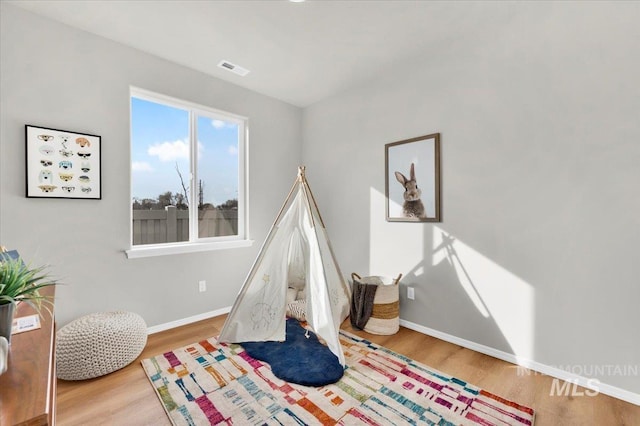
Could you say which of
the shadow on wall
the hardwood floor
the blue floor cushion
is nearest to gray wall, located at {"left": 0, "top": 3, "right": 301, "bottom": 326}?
the hardwood floor

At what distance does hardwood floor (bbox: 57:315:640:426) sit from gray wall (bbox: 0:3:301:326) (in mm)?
625

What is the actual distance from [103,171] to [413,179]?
2839 millimetres

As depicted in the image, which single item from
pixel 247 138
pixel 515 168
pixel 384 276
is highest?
pixel 247 138

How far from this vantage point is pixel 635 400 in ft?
6.10

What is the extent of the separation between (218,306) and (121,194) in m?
1.56

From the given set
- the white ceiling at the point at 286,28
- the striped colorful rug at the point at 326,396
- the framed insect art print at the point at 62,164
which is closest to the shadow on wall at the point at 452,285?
the striped colorful rug at the point at 326,396

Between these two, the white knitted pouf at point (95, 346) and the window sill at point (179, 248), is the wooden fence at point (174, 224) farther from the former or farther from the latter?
the white knitted pouf at point (95, 346)

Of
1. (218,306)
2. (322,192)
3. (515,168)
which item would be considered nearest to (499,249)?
(515,168)

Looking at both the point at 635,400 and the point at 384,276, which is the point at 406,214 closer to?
the point at 384,276

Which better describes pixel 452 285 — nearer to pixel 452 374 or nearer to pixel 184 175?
pixel 452 374

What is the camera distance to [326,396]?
6.38 ft

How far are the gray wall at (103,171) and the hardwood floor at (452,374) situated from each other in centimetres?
63

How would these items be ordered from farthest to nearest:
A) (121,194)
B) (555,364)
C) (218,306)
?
(218,306), (121,194), (555,364)

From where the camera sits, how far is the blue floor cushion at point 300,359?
2106 millimetres
